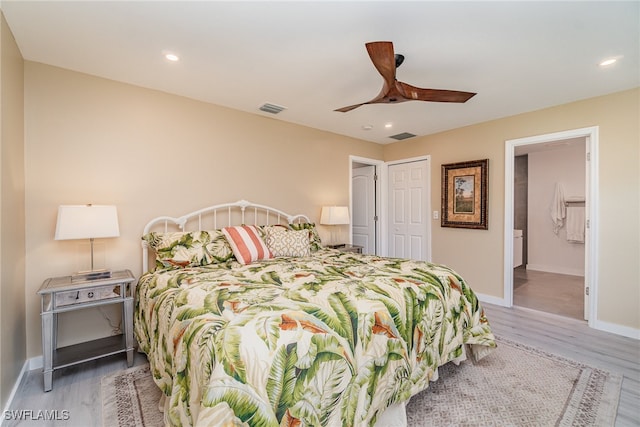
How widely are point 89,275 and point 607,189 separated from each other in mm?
5061

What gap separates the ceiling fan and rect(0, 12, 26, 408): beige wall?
2.33 metres

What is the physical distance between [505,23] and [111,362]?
394 cm

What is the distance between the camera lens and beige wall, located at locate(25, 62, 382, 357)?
7.82 feet

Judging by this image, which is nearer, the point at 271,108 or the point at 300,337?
the point at 300,337

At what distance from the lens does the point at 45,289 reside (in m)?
2.04

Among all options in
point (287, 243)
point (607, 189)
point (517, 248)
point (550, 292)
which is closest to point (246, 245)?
point (287, 243)

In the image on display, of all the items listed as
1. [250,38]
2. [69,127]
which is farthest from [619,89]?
[69,127]

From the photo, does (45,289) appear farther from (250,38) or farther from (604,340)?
(604,340)

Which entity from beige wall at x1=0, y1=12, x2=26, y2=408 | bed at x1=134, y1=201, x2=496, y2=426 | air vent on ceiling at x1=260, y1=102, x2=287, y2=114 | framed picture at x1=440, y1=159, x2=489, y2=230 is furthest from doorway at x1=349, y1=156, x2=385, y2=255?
beige wall at x1=0, y1=12, x2=26, y2=408

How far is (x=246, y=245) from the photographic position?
282cm

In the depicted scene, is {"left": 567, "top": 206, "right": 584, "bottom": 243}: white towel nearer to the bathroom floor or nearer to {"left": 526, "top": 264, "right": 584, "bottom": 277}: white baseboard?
{"left": 526, "top": 264, "right": 584, "bottom": 277}: white baseboard

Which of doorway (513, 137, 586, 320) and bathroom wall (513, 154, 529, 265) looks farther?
bathroom wall (513, 154, 529, 265)

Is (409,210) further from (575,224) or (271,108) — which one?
(575,224)

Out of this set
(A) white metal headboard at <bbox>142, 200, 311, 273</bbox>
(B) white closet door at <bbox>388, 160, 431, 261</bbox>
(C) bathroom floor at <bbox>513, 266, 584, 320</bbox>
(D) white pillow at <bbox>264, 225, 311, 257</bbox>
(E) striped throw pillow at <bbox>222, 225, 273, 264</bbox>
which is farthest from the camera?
(B) white closet door at <bbox>388, 160, 431, 261</bbox>
